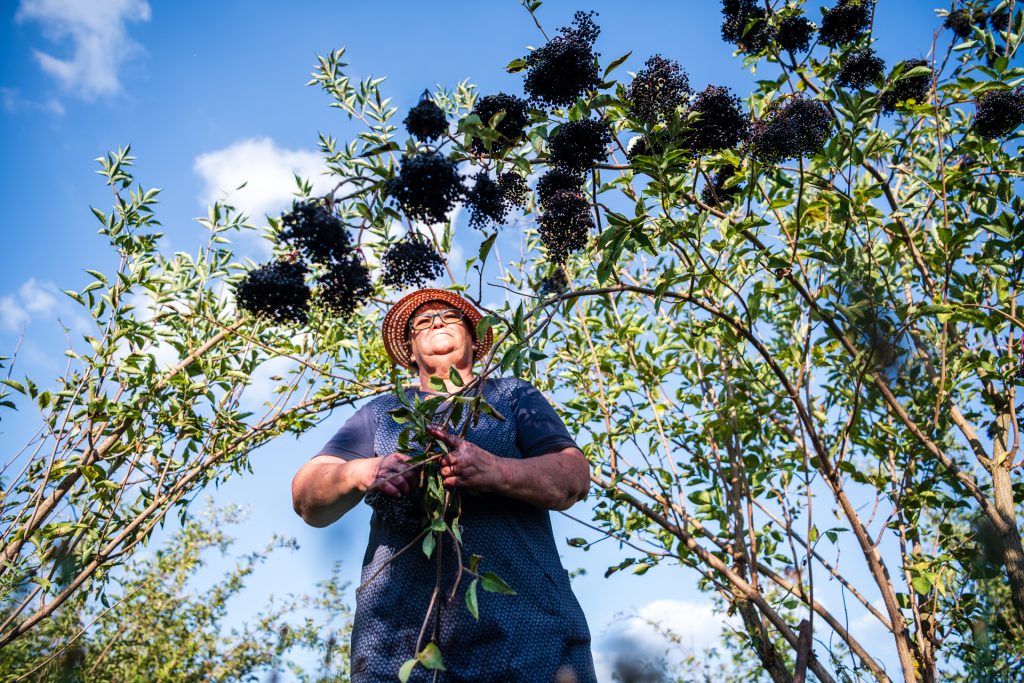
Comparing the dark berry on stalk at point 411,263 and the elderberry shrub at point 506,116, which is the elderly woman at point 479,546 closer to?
the dark berry on stalk at point 411,263

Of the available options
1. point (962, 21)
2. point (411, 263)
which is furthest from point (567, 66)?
point (962, 21)

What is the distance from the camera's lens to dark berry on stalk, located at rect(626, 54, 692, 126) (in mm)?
1941

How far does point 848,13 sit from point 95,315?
320 cm

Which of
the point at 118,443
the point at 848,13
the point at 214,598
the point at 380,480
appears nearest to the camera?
the point at 380,480

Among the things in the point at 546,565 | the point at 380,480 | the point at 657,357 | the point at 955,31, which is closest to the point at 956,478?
the point at 657,357

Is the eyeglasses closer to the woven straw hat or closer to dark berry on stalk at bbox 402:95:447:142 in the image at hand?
the woven straw hat

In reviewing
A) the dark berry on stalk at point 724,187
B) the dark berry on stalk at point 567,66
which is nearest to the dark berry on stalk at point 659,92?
the dark berry on stalk at point 567,66

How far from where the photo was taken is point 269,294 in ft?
5.08

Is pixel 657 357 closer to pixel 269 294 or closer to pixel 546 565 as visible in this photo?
pixel 546 565

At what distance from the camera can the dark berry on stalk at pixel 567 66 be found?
168cm

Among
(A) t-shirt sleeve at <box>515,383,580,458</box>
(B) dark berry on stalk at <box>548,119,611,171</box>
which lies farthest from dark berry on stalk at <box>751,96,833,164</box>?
(A) t-shirt sleeve at <box>515,383,580,458</box>

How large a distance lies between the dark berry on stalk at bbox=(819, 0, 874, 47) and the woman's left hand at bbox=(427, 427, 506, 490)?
2181 mm

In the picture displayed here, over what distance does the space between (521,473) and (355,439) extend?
60cm

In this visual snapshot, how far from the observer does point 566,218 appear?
68.6 inches
